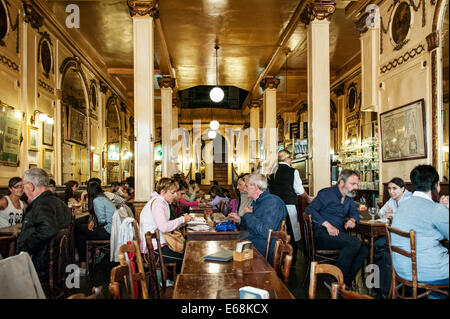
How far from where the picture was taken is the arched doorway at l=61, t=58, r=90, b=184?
8898 mm

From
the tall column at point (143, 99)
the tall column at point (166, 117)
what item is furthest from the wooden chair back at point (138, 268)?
the tall column at point (166, 117)

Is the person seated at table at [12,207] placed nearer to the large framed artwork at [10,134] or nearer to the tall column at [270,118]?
the large framed artwork at [10,134]

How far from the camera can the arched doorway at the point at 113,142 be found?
13055mm

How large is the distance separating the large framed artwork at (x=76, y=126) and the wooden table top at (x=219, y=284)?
26.7ft

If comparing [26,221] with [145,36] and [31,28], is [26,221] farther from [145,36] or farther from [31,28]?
[31,28]

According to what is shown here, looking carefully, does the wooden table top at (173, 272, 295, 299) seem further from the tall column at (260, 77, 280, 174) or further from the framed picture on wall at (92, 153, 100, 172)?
the framed picture on wall at (92, 153, 100, 172)

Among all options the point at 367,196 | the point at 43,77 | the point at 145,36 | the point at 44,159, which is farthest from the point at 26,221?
the point at 367,196

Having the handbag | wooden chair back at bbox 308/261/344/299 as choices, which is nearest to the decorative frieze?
the handbag

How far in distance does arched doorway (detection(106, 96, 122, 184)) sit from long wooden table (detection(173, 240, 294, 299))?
36.6 ft

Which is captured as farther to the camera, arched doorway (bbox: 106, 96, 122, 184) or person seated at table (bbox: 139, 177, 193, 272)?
arched doorway (bbox: 106, 96, 122, 184)

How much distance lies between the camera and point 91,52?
10.3m

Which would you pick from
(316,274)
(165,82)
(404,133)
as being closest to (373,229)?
(404,133)
